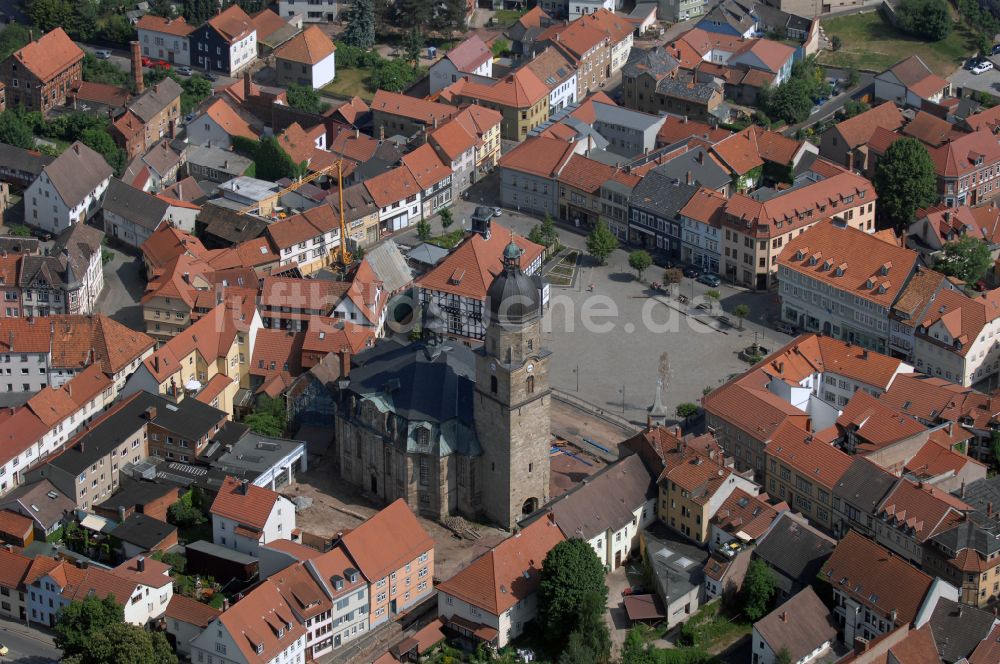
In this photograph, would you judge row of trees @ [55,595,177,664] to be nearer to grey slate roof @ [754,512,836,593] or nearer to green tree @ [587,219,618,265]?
grey slate roof @ [754,512,836,593]

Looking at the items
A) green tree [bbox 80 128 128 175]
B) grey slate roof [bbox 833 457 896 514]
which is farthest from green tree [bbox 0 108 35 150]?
grey slate roof [bbox 833 457 896 514]

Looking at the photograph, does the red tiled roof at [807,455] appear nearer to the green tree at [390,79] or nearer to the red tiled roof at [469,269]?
the red tiled roof at [469,269]

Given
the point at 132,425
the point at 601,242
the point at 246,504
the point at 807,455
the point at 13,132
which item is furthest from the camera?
the point at 13,132

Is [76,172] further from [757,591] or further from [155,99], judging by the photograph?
[757,591]

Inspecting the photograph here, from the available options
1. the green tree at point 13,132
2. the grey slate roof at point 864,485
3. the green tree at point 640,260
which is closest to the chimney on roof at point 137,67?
the green tree at point 13,132

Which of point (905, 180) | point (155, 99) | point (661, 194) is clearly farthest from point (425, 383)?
point (155, 99)

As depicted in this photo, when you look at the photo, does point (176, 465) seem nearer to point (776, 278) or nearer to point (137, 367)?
point (137, 367)
